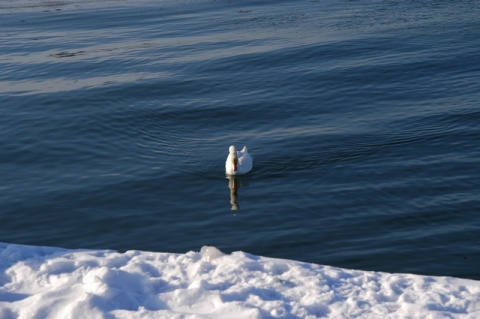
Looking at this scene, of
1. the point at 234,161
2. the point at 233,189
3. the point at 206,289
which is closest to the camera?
the point at 206,289

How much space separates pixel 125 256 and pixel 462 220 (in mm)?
5641

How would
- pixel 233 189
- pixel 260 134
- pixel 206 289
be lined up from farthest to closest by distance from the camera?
1. pixel 260 134
2. pixel 233 189
3. pixel 206 289

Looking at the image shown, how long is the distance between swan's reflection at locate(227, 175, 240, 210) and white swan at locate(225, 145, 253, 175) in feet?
0.40

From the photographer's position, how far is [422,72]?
71.2 feet

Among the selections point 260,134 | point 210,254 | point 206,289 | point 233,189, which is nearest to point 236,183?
point 233,189

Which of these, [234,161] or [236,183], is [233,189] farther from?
[234,161]

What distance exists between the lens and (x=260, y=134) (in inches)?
699

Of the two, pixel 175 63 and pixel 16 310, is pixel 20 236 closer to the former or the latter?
pixel 16 310

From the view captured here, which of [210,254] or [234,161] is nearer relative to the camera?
[210,254]

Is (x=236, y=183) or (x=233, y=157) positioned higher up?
(x=233, y=157)

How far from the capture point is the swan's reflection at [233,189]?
14250 mm

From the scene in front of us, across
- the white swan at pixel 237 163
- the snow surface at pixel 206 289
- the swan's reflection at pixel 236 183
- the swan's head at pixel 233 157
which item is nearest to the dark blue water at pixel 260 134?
the swan's reflection at pixel 236 183

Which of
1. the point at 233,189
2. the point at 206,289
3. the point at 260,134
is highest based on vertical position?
the point at 206,289

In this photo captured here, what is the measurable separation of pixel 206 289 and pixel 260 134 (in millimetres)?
8790
